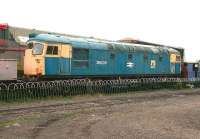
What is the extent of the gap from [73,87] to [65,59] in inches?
66.0

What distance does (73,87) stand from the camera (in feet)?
85.8

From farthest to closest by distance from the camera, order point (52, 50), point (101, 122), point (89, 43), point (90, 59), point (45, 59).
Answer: point (89, 43) < point (90, 59) < point (52, 50) < point (45, 59) < point (101, 122)

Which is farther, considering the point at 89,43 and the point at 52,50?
the point at 89,43

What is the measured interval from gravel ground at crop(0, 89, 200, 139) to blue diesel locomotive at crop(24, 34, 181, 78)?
5217mm

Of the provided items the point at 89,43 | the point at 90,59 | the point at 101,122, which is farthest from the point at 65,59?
the point at 101,122

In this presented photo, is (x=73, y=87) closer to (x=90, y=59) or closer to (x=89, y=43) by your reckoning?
(x=90, y=59)

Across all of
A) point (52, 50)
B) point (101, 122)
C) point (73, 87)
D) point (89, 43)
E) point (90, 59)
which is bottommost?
point (101, 122)

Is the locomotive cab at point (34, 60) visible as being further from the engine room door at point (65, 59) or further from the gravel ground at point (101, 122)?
the gravel ground at point (101, 122)

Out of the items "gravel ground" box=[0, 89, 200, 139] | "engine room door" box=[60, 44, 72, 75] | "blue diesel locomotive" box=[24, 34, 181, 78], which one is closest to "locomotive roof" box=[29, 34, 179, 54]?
"blue diesel locomotive" box=[24, 34, 181, 78]

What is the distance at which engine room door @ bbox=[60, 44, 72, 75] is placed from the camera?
25984 millimetres

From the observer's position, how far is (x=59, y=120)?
1538cm

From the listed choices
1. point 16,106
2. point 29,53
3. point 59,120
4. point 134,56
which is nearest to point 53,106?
point 16,106

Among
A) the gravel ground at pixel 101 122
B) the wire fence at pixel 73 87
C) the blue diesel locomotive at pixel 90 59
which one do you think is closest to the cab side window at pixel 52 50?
the blue diesel locomotive at pixel 90 59

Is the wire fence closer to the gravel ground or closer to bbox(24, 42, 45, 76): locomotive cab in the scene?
bbox(24, 42, 45, 76): locomotive cab
